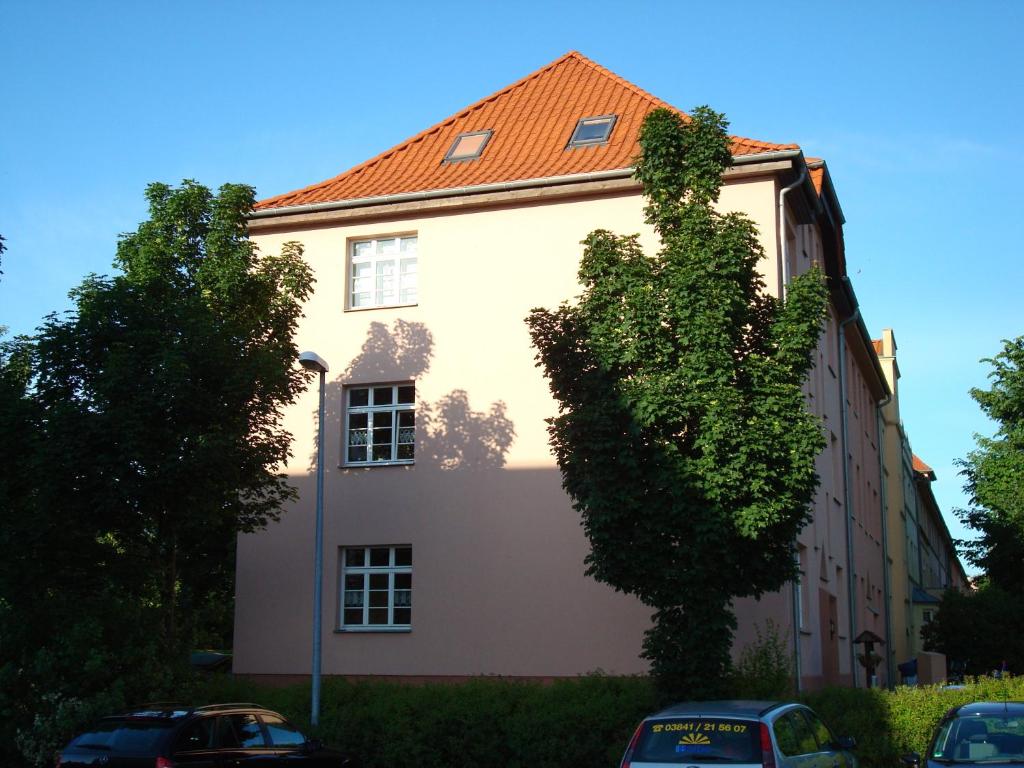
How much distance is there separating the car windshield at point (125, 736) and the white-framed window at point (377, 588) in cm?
1020

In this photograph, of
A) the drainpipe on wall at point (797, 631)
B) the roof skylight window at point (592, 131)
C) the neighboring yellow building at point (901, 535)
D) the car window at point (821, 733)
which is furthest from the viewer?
the neighboring yellow building at point (901, 535)

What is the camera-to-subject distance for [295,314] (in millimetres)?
20812

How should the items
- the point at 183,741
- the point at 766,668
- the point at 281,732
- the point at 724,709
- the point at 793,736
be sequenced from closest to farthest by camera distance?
the point at 724,709
the point at 793,736
the point at 183,741
the point at 281,732
the point at 766,668

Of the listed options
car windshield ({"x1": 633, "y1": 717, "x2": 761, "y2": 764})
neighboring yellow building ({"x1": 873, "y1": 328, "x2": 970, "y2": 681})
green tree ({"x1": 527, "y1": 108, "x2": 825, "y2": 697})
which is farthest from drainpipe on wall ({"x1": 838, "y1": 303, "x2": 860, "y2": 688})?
car windshield ({"x1": 633, "y1": 717, "x2": 761, "y2": 764})

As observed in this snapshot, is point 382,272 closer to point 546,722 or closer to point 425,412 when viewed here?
point 425,412

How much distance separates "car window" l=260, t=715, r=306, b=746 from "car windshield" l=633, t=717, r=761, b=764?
4916mm

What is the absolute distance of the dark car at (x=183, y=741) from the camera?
11828 mm

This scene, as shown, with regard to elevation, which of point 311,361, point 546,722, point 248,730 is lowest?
point 546,722

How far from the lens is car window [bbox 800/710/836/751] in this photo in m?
11.6

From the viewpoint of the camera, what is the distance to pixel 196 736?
1222 centimetres

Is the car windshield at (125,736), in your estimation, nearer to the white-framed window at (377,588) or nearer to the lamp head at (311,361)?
the lamp head at (311,361)

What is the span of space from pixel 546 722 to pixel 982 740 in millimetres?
6330

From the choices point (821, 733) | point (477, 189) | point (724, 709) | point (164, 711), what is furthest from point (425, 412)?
point (724, 709)

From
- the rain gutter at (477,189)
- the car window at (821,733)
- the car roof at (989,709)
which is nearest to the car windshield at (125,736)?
the car window at (821,733)
